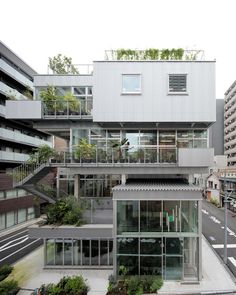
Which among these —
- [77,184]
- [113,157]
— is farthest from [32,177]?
[113,157]

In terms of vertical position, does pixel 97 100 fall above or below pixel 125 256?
above

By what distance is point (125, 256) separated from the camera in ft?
55.2

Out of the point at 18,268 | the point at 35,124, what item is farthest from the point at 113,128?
the point at 18,268

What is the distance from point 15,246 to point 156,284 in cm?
1527

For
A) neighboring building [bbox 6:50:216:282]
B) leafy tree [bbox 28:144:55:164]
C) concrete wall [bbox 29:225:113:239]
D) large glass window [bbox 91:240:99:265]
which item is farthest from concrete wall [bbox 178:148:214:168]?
leafy tree [bbox 28:144:55:164]

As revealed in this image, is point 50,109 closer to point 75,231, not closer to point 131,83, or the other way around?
point 131,83

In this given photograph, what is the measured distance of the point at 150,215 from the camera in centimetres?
1697

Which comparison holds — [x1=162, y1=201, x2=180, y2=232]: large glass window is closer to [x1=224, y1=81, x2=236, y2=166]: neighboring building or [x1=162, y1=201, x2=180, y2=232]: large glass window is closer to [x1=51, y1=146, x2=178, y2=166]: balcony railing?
[x1=51, y1=146, x2=178, y2=166]: balcony railing

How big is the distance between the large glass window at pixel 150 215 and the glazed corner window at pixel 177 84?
778cm

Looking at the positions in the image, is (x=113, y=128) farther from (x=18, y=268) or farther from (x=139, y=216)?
(x=18, y=268)

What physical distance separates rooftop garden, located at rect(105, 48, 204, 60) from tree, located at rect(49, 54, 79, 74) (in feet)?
15.5

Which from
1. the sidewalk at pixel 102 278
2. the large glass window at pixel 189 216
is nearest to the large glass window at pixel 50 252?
the sidewalk at pixel 102 278

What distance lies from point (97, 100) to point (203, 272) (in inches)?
547

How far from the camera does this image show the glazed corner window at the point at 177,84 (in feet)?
59.0
